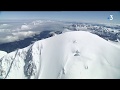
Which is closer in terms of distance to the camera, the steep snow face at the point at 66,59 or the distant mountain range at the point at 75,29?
the steep snow face at the point at 66,59

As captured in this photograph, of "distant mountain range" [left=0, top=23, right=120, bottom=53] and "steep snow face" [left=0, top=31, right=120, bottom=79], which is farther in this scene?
"distant mountain range" [left=0, top=23, right=120, bottom=53]

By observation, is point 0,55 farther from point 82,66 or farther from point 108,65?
point 108,65

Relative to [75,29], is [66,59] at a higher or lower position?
lower

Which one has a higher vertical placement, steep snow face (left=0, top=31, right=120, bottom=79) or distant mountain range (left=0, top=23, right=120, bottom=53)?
distant mountain range (left=0, top=23, right=120, bottom=53)

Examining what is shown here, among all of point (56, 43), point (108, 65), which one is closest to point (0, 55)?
point (56, 43)

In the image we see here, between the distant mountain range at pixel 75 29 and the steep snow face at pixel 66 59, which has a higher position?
the distant mountain range at pixel 75 29
